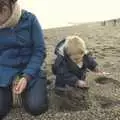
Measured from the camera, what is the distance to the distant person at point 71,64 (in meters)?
4.35

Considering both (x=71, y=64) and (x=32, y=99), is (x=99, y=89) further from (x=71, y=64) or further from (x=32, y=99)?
(x=32, y=99)

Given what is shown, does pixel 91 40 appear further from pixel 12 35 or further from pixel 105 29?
pixel 12 35

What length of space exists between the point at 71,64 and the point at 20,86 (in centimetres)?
78

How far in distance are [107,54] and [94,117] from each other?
6.67ft

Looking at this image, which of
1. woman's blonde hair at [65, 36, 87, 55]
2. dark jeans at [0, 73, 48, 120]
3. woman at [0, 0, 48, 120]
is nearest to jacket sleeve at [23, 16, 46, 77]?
woman at [0, 0, 48, 120]

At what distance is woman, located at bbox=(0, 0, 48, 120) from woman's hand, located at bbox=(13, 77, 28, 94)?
3 cm

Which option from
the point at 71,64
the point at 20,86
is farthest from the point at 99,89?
the point at 20,86

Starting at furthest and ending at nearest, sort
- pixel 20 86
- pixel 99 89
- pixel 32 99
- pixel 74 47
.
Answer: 1. pixel 99 89
2. pixel 74 47
3. pixel 32 99
4. pixel 20 86

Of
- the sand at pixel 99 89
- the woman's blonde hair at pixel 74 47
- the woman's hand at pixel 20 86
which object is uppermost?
the woman's blonde hair at pixel 74 47

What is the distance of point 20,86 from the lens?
12.3 feet

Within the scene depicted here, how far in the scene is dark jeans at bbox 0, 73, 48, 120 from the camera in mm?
3861

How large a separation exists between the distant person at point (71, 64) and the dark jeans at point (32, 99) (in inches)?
15.9

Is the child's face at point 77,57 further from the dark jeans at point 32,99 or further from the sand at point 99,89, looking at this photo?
the dark jeans at point 32,99

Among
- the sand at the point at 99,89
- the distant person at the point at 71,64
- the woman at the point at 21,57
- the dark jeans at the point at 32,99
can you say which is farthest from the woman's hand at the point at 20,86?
the distant person at the point at 71,64
